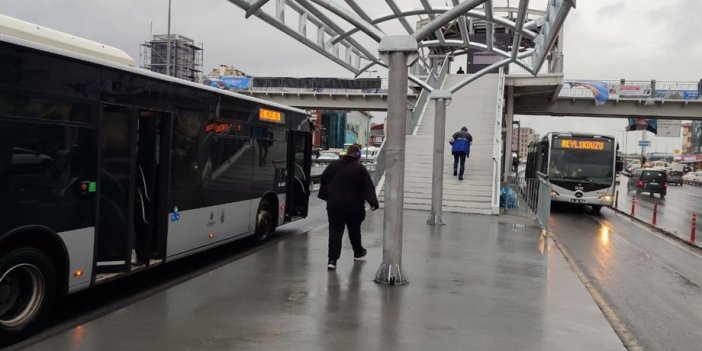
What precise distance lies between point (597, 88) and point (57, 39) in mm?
36123

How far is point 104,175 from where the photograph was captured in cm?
602

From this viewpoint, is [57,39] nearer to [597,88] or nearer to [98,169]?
[98,169]

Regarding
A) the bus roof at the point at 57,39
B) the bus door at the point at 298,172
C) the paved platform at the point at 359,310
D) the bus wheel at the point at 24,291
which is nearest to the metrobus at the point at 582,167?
the bus door at the point at 298,172

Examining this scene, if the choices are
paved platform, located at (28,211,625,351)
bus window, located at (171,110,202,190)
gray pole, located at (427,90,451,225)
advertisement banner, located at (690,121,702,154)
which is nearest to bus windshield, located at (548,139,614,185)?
gray pole, located at (427,90,451,225)

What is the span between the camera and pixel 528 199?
18.1 metres

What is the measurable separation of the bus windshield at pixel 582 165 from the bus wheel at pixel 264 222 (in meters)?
13.9

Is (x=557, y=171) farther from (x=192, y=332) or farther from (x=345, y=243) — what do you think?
(x=192, y=332)

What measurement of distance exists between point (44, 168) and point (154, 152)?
74.1 inches

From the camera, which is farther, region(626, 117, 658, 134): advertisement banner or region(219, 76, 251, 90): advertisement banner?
region(626, 117, 658, 134): advertisement banner

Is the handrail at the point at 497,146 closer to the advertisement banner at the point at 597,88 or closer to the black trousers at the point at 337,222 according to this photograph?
the black trousers at the point at 337,222

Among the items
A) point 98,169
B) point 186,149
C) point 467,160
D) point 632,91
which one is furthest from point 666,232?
point 632,91

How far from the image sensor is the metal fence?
14492 mm

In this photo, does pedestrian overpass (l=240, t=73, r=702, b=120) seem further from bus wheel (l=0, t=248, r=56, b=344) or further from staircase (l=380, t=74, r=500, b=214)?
bus wheel (l=0, t=248, r=56, b=344)

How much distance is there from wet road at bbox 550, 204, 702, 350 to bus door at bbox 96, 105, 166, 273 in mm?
5504
